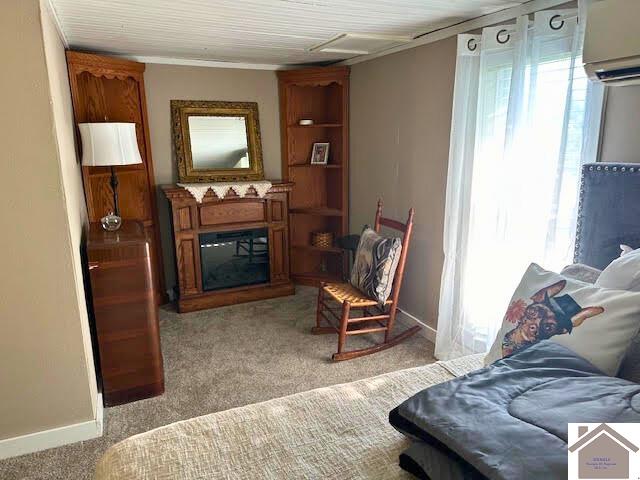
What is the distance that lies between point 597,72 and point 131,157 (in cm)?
259

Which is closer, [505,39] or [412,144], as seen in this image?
[505,39]

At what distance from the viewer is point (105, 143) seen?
110 inches

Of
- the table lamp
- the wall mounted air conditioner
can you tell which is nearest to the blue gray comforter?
the wall mounted air conditioner

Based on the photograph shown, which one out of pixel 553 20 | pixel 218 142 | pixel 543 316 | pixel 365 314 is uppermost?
pixel 553 20

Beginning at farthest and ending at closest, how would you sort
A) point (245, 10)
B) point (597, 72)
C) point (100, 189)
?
point (100, 189), point (245, 10), point (597, 72)

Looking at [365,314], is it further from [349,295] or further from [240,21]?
[240,21]

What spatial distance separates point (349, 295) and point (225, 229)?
1.34 meters

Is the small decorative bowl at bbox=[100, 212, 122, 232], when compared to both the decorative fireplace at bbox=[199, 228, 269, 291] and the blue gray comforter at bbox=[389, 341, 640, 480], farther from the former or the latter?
the blue gray comforter at bbox=[389, 341, 640, 480]

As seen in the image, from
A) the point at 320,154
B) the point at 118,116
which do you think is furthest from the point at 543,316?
the point at 118,116

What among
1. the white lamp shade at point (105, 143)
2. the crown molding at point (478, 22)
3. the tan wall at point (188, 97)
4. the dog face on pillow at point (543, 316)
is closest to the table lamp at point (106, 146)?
the white lamp shade at point (105, 143)

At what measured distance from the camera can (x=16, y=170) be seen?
1.86 metres

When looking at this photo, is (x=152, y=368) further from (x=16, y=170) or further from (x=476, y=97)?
(x=476, y=97)

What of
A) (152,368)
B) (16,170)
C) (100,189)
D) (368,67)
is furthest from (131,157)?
(368,67)

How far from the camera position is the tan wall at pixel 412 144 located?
115 inches
